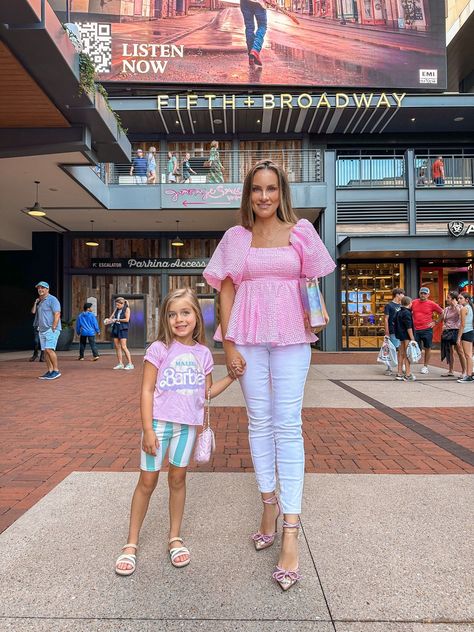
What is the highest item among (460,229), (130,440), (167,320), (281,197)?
(460,229)

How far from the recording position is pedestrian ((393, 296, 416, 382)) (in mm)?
8570

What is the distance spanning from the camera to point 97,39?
1892 centimetres

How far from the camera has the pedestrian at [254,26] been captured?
18.6 m

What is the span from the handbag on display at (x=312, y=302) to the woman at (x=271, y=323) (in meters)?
0.03

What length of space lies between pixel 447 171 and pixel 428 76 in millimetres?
4713

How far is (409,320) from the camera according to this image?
8555mm

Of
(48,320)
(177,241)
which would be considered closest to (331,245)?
(177,241)

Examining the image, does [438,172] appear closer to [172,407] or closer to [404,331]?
[404,331]

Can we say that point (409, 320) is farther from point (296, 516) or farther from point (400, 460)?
point (296, 516)

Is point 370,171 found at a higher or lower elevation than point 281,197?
higher

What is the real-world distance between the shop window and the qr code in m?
13.8

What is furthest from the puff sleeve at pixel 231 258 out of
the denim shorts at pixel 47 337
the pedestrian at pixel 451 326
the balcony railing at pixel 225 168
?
the balcony railing at pixel 225 168

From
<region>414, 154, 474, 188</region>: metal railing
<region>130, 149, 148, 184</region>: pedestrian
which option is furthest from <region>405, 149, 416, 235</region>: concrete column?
<region>130, 149, 148, 184</region>: pedestrian

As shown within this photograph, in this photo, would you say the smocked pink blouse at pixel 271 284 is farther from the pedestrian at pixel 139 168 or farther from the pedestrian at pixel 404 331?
the pedestrian at pixel 139 168
